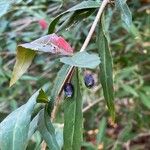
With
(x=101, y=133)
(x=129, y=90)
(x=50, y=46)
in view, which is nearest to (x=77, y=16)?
(x=50, y=46)

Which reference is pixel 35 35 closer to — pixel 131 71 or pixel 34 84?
pixel 34 84

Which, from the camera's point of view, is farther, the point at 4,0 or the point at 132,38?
the point at 132,38

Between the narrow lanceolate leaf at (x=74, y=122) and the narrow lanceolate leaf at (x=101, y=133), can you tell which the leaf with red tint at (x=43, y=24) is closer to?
the narrow lanceolate leaf at (x=101, y=133)

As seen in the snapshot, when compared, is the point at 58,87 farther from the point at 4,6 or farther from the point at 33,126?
the point at 4,6

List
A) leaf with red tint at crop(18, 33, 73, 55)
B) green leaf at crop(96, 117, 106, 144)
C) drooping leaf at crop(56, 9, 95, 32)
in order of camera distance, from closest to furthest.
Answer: leaf with red tint at crop(18, 33, 73, 55) → drooping leaf at crop(56, 9, 95, 32) → green leaf at crop(96, 117, 106, 144)

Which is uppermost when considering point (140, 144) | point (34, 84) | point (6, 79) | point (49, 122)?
point (49, 122)

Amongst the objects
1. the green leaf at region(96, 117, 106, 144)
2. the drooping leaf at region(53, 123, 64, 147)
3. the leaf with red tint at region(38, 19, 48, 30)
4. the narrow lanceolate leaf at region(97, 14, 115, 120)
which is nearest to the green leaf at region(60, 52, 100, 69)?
the narrow lanceolate leaf at region(97, 14, 115, 120)

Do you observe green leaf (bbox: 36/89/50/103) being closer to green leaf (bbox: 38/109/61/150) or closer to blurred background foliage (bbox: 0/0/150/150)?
green leaf (bbox: 38/109/61/150)

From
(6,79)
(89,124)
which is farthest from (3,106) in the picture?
(89,124)

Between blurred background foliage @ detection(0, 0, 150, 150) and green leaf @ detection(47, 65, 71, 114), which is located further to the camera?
blurred background foliage @ detection(0, 0, 150, 150)
